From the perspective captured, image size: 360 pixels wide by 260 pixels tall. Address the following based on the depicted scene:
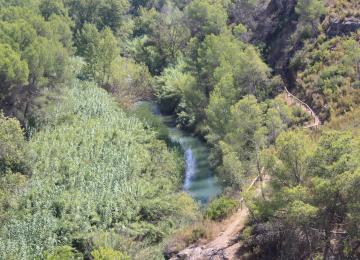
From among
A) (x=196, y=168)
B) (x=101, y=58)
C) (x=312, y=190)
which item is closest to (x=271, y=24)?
(x=101, y=58)

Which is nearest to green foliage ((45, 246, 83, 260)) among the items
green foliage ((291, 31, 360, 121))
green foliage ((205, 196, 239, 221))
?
green foliage ((205, 196, 239, 221))

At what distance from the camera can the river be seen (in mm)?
45406

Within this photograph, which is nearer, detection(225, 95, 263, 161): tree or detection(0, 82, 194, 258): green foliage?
detection(0, 82, 194, 258): green foliage

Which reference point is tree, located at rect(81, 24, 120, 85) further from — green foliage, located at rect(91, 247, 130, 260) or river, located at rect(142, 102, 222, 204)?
green foliage, located at rect(91, 247, 130, 260)

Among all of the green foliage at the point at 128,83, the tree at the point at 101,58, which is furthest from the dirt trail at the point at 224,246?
the tree at the point at 101,58

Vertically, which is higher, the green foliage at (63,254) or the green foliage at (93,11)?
the green foliage at (93,11)

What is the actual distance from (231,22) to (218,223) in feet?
168

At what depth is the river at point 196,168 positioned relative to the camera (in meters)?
45.4

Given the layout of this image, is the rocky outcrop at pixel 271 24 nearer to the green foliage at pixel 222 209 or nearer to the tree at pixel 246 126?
the tree at pixel 246 126

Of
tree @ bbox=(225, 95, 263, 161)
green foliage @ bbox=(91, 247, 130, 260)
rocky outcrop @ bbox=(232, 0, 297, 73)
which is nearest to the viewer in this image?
green foliage @ bbox=(91, 247, 130, 260)

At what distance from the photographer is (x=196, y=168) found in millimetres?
52188

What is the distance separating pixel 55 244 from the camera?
32312 millimetres

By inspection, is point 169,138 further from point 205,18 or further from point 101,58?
point 205,18

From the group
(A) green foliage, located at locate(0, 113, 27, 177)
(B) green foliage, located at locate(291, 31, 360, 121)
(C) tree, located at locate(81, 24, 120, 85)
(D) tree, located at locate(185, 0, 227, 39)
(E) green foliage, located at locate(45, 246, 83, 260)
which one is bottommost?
(E) green foliage, located at locate(45, 246, 83, 260)
